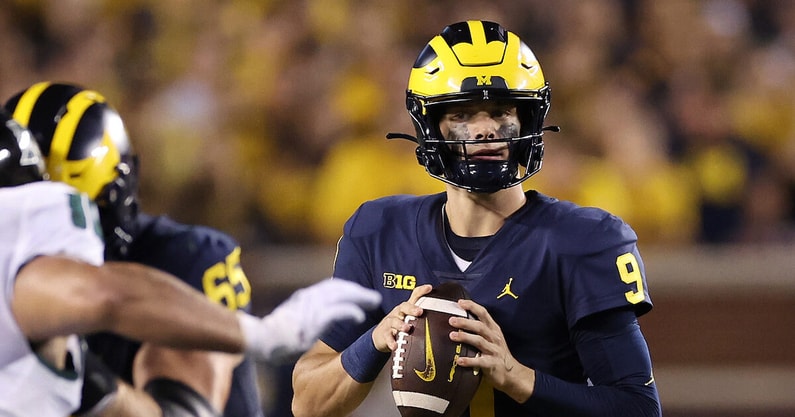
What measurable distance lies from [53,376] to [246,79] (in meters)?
4.32

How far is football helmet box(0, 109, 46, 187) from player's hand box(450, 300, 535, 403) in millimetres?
927

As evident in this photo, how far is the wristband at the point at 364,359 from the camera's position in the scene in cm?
273

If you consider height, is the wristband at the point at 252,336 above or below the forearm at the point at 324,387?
above

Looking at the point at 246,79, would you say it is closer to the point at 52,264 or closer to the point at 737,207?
the point at 737,207

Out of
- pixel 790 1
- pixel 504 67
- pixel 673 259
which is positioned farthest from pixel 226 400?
pixel 790 1

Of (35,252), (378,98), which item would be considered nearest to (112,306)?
(35,252)

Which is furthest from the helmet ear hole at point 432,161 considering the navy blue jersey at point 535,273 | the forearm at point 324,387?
the forearm at point 324,387

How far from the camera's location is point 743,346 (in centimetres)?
578

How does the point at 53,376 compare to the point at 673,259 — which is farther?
the point at 673,259

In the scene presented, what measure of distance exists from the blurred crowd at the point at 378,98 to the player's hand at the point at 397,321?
3.14 m

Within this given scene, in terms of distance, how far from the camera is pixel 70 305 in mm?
2145

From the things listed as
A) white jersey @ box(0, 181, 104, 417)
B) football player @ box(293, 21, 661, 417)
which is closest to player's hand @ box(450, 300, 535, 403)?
football player @ box(293, 21, 661, 417)

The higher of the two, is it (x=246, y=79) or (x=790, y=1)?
(x=790, y=1)

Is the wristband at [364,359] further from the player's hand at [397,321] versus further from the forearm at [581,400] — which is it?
the forearm at [581,400]
